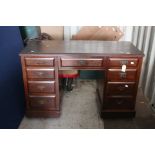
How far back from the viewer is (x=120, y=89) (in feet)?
5.71

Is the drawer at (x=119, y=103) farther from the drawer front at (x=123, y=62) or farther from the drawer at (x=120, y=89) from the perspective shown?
the drawer front at (x=123, y=62)

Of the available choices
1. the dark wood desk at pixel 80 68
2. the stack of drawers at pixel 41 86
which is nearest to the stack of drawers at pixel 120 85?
the dark wood desk at pixel 80 68

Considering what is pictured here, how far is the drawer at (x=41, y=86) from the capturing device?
1718 mm

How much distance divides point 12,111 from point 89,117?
2.44 ft

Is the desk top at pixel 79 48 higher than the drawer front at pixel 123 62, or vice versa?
the desk top at pixel 79 48

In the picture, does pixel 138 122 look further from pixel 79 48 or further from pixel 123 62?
pixel 79 48

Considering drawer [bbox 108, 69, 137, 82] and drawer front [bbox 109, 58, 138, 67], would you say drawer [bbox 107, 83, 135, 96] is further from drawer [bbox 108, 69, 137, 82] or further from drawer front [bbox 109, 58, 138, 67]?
drawer front [bbox 109, 58, 138, 67]

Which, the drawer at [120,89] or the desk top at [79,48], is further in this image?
the drawer at [120,89]

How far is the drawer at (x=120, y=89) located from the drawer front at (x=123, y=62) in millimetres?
189

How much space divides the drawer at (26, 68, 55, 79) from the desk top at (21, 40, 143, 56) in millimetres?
148

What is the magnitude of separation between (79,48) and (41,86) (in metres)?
0.49

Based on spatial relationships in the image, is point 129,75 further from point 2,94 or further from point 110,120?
point 2,94

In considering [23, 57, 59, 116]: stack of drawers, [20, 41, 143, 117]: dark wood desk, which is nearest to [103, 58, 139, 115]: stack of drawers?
[20, 41, 143, 117]: dark wood desk
